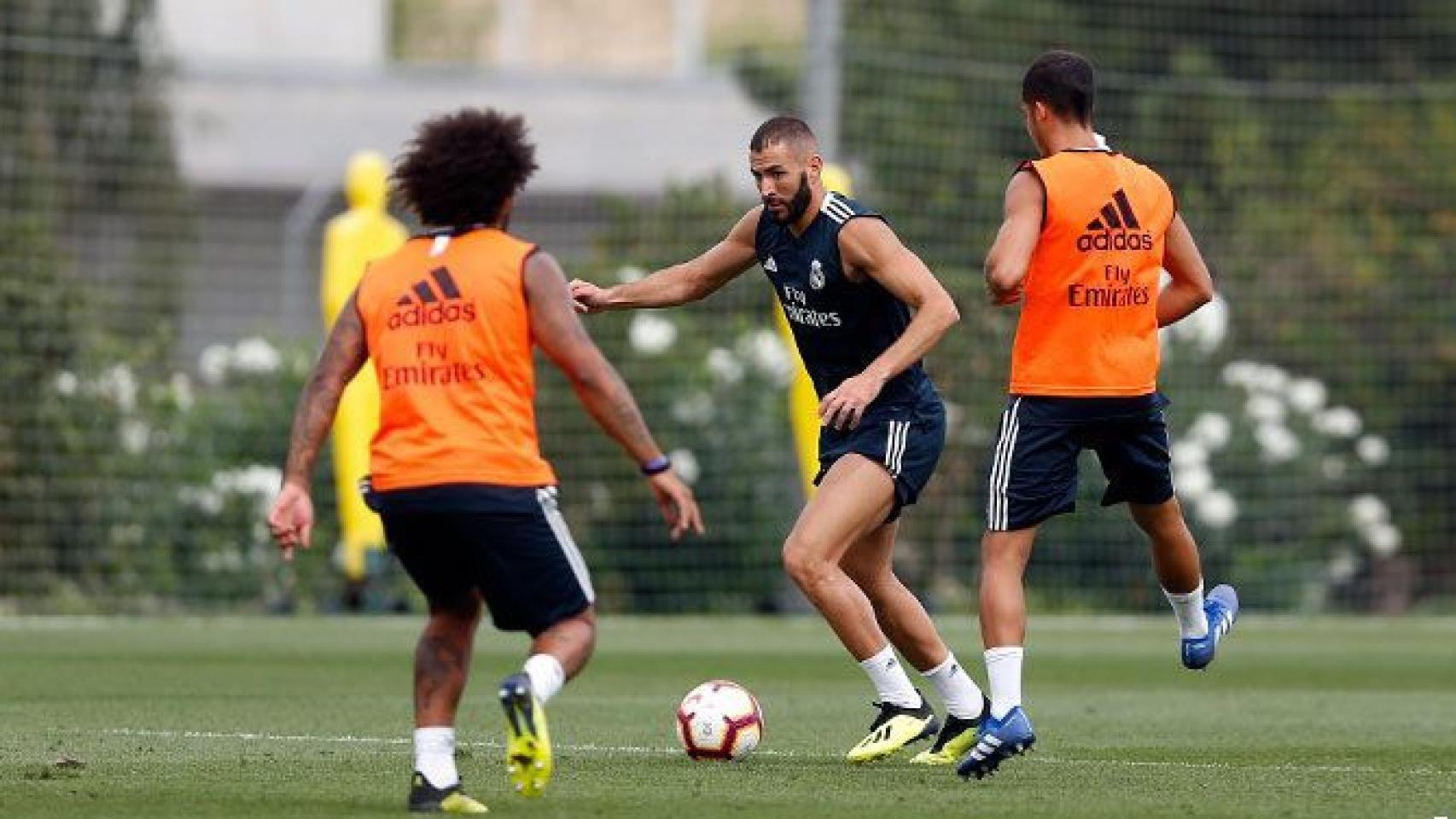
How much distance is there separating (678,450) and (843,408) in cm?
1176

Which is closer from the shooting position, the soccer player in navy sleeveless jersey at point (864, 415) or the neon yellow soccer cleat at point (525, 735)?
the neon yellow soccer cleat at point (525, 735)

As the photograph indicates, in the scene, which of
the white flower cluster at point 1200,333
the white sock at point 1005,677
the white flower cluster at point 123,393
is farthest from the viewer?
the white flower cluster at point 1200,333

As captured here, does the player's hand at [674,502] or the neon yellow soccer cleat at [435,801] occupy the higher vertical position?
the player's hand at [674,502]

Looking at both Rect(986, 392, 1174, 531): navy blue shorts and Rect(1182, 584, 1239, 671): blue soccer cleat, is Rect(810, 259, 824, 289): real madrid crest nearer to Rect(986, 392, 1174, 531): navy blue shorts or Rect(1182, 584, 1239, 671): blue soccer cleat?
Rect(986, 392, 1174, 531): navy blue shorts

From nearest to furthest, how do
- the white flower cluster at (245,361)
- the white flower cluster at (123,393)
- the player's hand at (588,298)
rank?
the player's hand at (588,298), the white flower cluster at (123,393), the white flower cluster at (245,361)

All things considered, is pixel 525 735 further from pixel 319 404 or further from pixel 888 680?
pixel 888 680

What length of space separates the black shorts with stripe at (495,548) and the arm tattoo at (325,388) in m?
0.20

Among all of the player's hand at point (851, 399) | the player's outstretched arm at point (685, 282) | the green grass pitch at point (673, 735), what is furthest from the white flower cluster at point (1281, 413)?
the player's hand at point (851, 399)

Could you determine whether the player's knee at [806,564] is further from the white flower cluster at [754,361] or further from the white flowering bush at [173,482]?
the white flower cluster at [754,361]

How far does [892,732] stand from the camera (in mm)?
9148

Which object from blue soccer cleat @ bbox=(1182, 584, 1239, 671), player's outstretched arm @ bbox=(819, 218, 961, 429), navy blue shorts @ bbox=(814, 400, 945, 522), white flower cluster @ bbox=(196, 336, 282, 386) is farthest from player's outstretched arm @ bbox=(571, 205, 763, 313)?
white flower cluster @ bbox=(196, 336, 282, 386)

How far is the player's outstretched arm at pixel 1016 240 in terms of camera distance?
28.3ft

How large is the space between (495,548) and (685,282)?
2771 millimetres

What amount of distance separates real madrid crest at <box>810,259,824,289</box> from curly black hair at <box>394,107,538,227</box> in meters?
1.83
